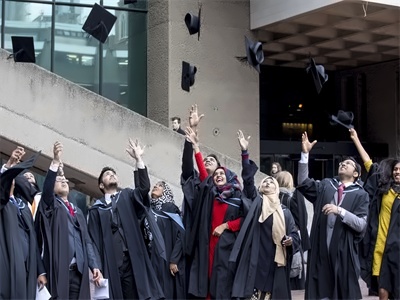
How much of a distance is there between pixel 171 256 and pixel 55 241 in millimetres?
1875

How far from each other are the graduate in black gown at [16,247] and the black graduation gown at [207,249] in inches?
82.2

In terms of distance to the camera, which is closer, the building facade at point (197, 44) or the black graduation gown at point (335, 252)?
the black graduation gown at point (335, 252)

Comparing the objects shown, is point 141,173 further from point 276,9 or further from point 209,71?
point 209,71

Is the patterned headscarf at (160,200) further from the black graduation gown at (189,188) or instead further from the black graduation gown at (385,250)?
the black graduation gown at (385,250)

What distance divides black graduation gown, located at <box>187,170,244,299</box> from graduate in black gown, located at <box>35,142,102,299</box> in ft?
4.55

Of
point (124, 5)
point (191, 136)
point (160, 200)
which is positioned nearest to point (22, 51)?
point (160, 200)

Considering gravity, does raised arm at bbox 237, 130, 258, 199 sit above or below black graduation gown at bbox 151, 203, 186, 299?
above

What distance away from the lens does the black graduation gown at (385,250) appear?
28.2 ft

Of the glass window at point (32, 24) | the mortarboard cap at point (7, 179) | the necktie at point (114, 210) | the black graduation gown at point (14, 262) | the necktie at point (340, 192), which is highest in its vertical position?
the glass window at point (32, 24)

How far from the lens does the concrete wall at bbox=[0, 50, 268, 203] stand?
458 inches

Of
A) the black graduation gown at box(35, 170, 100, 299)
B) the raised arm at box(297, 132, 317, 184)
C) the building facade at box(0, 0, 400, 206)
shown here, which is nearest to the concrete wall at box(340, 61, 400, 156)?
the building facade at box(0, 0, 400, 206)

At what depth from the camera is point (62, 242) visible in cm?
775

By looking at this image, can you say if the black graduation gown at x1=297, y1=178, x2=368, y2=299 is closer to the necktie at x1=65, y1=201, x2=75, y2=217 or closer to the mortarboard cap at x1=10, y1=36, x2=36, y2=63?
the necktie at x1=65, y1=201, x2=75, y2=217

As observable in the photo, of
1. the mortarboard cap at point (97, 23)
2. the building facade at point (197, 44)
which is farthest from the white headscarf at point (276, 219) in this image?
the building facade at point (197, 44)
